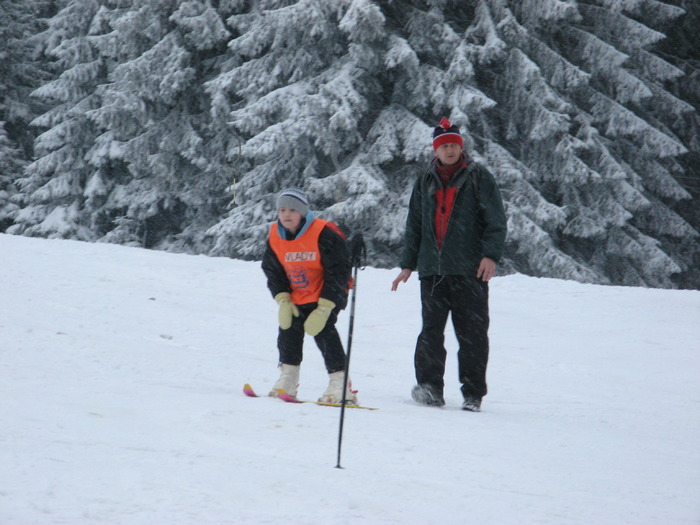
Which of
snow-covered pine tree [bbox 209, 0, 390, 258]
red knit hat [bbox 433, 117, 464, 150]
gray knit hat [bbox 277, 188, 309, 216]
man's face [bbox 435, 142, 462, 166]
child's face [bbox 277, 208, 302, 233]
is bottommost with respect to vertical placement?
child's face [bbox 277, 208, 302, 233]

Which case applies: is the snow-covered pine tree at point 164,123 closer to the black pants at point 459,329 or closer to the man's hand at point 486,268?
the black pants at point 459,329

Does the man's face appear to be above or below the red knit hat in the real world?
below

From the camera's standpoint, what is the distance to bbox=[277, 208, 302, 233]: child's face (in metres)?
5.27

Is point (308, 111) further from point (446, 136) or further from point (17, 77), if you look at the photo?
point (17, 77)

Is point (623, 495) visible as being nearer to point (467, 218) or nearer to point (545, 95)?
point (467, 218)

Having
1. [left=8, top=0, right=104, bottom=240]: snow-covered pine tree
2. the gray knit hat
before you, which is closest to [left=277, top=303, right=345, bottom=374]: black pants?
the gray knit hat

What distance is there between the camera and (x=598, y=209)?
20.0m

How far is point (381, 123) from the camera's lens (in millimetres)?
19047

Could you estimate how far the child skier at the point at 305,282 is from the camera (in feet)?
17.3

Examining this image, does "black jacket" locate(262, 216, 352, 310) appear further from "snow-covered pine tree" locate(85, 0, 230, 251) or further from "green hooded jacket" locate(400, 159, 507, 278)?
"snow-covered pine tree" locate(85, 0, 230, 251)

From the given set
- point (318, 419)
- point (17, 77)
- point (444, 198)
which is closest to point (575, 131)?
point (444, 198)

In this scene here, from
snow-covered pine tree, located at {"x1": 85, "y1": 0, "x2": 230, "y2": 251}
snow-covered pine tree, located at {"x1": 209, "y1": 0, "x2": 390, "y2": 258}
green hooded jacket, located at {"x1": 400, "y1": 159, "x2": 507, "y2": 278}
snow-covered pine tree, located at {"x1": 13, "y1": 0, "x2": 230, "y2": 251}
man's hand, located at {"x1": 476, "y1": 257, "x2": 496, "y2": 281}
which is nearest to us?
man's hand, located at {"x1": 476, "y1": 257, "x2": 496, "y2": 281}

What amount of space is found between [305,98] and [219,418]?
1491 centimetres

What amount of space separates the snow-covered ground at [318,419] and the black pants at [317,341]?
0.42 metres
